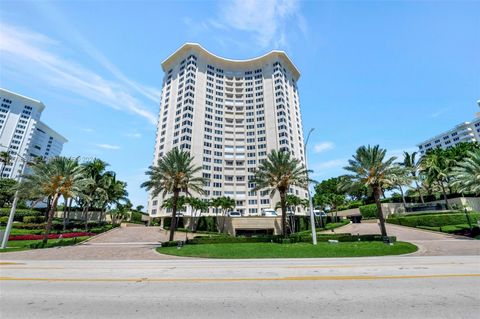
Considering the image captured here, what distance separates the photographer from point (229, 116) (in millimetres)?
87875

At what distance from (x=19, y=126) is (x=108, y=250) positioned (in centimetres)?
15622

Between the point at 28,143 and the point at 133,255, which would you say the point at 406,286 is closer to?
the point at 133,255

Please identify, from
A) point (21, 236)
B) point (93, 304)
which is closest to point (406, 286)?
point (93, 304)

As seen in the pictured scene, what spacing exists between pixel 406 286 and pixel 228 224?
5248cm

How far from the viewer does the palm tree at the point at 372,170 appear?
103ft

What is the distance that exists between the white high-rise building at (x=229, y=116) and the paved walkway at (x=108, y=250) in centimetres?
2671

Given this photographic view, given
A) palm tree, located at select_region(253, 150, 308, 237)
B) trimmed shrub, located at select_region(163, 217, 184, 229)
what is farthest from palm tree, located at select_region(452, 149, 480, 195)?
trimmed shrub, located at select_region(163, 217, 184, 229)

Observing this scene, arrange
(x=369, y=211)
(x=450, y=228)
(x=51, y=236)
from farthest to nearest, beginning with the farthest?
(x=369, y=211) < (x=450, y=228) < (x=51, y=236)

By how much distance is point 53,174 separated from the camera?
1271 inches

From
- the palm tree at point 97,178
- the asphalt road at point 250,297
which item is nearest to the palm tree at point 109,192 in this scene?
the palm tree at point 97,178

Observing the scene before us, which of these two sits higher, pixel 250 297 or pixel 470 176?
pixel 470 176

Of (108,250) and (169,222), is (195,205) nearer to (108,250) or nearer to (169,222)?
(169,222)

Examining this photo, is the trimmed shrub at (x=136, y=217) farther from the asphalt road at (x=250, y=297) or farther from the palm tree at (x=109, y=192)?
the asphalt road at (x=250, y=297)

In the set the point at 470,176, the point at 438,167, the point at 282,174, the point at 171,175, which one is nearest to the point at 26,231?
the point at 171,175
